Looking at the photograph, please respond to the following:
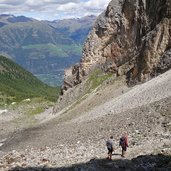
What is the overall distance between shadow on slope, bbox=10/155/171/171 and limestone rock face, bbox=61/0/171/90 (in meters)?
37.2

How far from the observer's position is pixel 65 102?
10025cm

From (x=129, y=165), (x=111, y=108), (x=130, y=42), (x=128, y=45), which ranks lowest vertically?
(x=129, y=165)

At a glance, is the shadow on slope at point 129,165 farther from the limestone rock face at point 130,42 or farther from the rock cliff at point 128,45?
the limestone rock face at point 130,42

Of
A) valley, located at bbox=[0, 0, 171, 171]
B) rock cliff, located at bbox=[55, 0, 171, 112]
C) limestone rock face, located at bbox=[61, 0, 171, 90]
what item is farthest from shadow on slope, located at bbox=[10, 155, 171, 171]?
limestone rock face, located at bbox=[61, 0, 171, 90]

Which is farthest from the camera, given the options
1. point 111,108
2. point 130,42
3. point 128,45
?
point 128,45

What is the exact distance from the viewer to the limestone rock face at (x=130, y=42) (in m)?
72.1

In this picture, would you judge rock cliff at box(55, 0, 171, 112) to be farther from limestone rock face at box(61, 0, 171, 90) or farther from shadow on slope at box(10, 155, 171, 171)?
shadow on slope at box(10, 155, 171, 171)

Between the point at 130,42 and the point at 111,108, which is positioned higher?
the point at 130,42

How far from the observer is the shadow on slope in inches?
1190

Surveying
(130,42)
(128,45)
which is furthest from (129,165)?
(128,45)

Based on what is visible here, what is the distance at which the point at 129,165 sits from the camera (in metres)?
31.4

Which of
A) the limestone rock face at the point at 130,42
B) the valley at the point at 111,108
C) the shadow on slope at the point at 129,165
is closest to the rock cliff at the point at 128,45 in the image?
the limestone rock face at the point at 130,42

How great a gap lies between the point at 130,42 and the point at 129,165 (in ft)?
200

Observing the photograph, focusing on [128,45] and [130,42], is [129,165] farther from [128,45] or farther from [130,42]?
[128,45]
